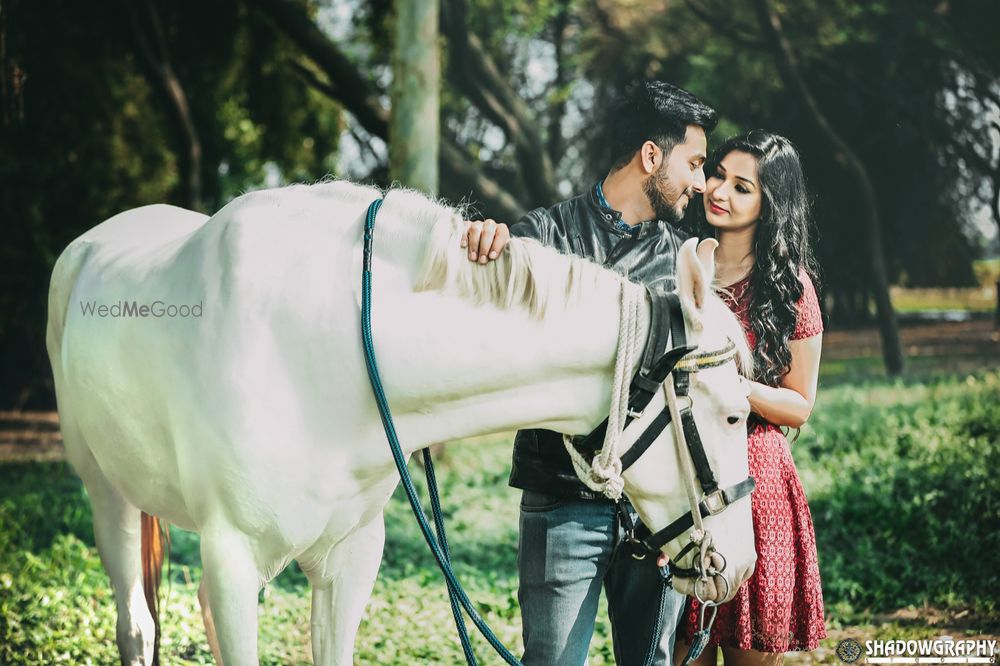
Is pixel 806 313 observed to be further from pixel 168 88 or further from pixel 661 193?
pixel 168 88

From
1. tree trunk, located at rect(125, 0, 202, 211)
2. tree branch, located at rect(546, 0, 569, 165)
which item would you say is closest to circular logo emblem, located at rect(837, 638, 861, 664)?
tree branch, located at rect(546, 0, 569, 165)

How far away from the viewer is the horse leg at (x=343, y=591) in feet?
8.00

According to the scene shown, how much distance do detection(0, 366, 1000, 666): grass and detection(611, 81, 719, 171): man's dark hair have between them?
212 centimetres

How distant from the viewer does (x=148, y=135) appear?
881 centimetres

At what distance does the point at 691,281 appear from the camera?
195 centimetres

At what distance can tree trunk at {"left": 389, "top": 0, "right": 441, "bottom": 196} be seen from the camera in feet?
19.6

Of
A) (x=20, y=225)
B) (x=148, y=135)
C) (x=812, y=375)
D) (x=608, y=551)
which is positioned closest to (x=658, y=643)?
(x=608, y=551)

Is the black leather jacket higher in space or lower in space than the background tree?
lower

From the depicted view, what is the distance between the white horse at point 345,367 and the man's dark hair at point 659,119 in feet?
1.90

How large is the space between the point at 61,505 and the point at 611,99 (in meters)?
4.83

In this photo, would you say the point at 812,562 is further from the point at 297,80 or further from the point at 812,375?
the point at 297,80

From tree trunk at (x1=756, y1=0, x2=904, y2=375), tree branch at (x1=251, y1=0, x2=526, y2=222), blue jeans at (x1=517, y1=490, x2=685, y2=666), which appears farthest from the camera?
tree branch at (x1=251, y1=0, x2=526, y2=222)

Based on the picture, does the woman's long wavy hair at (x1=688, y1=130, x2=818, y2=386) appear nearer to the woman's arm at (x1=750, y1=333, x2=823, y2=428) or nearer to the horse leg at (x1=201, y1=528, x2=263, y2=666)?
the woman's arm at (x1=750, y1=333, x2=823, y2=428)
